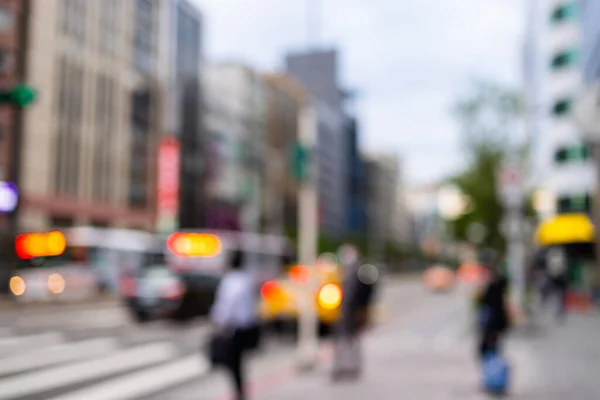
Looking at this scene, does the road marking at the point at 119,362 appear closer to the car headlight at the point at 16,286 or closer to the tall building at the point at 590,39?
the car headlight at the point at 16,286

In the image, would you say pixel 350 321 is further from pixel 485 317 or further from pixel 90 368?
pixel 90 368

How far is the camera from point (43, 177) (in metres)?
3.20

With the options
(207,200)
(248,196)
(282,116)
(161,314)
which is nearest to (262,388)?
(161,314)

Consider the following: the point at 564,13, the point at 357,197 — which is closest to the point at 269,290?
the point at 564,13

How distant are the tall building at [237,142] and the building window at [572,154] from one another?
89.3 ft

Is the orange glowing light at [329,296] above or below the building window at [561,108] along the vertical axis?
below

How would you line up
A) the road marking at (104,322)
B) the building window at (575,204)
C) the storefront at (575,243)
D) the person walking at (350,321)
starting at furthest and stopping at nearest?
the building window at (575,204)
the storefront at (575,243)
the road marking at (104,322)
the person walking at (350,321)

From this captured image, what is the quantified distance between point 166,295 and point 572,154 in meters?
33.3

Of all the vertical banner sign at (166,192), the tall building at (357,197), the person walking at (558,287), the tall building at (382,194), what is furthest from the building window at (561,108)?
the tall building at (382,194)

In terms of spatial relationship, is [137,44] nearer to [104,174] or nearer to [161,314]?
[104,174]

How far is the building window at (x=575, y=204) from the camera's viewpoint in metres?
42.9

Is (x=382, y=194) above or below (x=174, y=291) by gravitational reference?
above

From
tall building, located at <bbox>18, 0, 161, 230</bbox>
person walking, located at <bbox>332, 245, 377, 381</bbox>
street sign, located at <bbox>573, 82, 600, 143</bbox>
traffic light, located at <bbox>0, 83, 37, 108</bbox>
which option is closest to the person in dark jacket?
person walking, located at <bbox>332, 245, 377, 381</bbox>

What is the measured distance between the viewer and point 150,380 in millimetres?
9922
